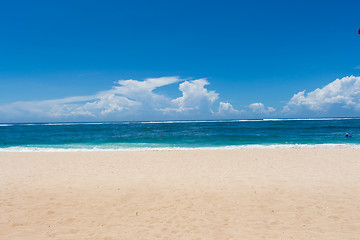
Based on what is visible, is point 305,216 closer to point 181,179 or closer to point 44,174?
point 181,179

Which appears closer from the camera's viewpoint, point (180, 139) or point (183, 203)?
point (183, 203)

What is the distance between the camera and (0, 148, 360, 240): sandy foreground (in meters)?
5.20

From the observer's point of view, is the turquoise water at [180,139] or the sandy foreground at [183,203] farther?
the turquoise water at [180,139]

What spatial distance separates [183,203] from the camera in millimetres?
6828

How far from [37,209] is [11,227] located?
103cm

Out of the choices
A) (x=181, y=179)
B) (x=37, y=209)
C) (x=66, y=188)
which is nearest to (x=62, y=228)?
(x=37, y=209)

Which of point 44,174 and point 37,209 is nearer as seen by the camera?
point 37,209

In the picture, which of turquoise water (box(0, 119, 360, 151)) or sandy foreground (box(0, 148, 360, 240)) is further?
turquoise water (box(0, 119, 360, 151))

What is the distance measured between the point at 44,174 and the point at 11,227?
5.82m

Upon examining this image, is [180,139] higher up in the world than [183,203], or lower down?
lower down

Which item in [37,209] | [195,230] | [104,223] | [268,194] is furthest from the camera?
[268,194]

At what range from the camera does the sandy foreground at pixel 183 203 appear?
5.20 meters

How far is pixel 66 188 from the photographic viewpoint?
841cm

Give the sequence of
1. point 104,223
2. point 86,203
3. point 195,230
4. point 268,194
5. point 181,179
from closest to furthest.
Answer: point 195,230
point 104,223
point 86,203
point 268,194
point 181,179
